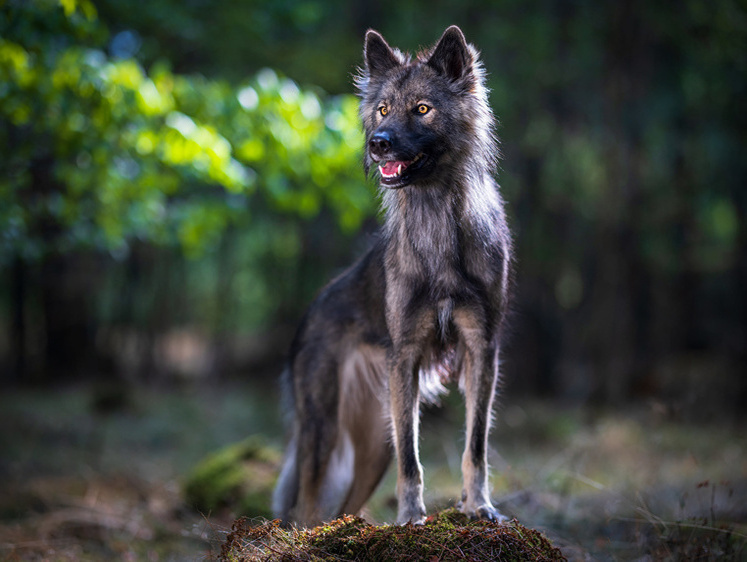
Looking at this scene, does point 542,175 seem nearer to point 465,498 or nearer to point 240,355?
point 240,355

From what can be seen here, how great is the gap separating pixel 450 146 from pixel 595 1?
11380mm

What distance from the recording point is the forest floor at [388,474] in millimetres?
4793

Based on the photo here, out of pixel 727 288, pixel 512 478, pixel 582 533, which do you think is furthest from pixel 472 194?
pixel 727 288

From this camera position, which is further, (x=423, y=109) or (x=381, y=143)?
(x=423, y=109)

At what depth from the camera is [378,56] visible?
4.18 metres

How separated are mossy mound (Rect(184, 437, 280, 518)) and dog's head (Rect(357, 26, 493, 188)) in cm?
380

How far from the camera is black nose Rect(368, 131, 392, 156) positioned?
11.8ft

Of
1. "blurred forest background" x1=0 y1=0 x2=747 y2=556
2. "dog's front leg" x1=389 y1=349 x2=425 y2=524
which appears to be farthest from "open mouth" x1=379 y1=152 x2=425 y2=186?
"blurred forest background" x1=0 y1=0 x2=747 y2=556

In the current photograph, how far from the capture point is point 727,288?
16.3 meters

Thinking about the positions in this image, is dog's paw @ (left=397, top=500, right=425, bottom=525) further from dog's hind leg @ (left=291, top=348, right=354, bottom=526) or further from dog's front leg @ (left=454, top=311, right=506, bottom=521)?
dog's hind leg @ (left=291, top=348, right=354, bottom=526)

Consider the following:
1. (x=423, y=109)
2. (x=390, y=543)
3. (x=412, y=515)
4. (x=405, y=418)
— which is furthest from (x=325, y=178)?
(x=390, y=543)

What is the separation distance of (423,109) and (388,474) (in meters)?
5.14

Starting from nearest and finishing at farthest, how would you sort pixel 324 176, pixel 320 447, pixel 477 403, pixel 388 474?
pixel 477 403 → pixel 320 447 → pixel 324 176 → pixel 388 474

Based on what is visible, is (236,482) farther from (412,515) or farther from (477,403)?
(477,403)
